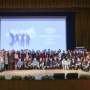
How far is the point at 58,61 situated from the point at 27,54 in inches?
54.6

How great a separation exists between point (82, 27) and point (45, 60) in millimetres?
3056

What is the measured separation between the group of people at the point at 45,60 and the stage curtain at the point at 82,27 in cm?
190

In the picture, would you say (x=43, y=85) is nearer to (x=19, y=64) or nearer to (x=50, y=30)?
(x=19, y=64)

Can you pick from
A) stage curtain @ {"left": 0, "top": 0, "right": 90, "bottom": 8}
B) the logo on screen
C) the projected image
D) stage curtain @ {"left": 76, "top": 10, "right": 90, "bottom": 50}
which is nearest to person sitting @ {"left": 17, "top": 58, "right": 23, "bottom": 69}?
the projected image

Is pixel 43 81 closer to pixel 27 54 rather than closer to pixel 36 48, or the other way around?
pixel 27 54

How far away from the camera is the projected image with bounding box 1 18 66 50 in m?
12.3

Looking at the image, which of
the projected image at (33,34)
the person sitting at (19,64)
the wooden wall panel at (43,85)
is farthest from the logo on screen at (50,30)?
the wooden wall panel at (43,85)

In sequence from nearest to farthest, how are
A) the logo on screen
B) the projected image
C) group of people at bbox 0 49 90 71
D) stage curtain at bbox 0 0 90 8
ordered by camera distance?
group of people at bbox 0 49 90 71
stage curtain at bbox 0 0 90 8
the projected image
the logo on screen

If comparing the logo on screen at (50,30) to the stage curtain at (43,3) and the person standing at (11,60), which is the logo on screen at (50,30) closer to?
the stage curtain at (43,3)

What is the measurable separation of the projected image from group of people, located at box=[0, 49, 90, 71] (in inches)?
49.6

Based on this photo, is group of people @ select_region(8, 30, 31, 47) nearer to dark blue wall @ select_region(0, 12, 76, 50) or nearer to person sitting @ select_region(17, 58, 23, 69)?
dark blue wall @ select_region(0, 12, 76, 50)

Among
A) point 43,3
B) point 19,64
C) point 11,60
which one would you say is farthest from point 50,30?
point 11,60

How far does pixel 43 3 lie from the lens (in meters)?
12.3

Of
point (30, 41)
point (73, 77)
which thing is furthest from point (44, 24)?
point (73, 77)
